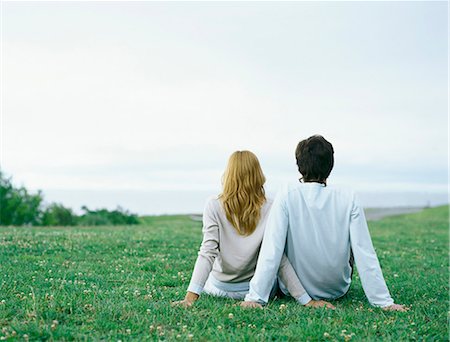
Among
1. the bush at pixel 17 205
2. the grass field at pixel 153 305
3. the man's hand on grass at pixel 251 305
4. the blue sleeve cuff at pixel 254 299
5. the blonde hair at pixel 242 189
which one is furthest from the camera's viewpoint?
the bush at pixel 17 205

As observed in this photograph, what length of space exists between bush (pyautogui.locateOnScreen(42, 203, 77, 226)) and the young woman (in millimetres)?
17997

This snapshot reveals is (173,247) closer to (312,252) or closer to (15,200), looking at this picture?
(312,252)

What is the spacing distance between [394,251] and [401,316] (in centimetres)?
730

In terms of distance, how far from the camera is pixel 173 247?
12.0 meters

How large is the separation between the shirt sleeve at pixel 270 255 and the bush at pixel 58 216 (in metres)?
18.4

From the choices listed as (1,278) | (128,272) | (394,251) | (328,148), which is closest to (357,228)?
(328,148)

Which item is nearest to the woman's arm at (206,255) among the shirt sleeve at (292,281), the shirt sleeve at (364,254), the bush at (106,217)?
the shirt sleeve at (292,281)

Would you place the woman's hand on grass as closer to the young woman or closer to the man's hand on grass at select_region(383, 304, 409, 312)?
the young woman

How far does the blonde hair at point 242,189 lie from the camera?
21.3 ft

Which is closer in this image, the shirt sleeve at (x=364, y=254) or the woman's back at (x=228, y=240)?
the shirt sleeve at (x=364, y=254)

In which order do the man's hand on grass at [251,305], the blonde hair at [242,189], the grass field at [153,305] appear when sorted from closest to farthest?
the grass field at [153,305] → the man's hand on grass at [251,305] → the blonde hair at [242,189]

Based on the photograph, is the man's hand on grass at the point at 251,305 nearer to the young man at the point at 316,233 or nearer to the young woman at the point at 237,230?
the young man at the point at 316,233

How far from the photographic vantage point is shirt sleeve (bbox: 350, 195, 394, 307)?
6.28m

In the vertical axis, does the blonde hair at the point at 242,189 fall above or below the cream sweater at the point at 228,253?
above
